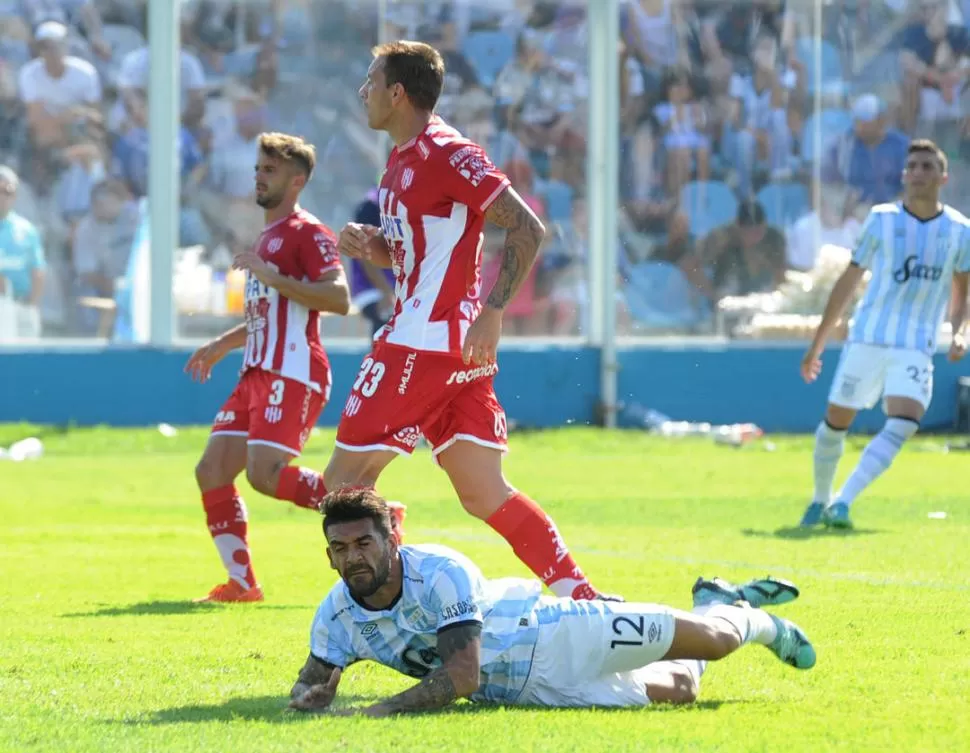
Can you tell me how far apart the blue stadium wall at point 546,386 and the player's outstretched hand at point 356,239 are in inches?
517

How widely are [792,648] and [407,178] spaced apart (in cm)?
231

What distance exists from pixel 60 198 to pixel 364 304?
4.10 m

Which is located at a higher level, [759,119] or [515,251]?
[759,119]

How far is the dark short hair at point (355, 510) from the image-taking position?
5.97 meters

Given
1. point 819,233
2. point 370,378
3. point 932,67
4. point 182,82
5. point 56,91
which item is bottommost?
point 819,233

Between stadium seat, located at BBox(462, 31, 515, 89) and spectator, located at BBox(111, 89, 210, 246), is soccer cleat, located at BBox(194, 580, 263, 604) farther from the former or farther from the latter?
stadium seat, located at BBox(462, 31, 515, 89)

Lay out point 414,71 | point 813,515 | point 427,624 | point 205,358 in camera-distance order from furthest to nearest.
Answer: point 813,515 < point 205,358 < point 414,71 < point 427,624

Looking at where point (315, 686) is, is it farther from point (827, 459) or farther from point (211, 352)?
point (827, 459)

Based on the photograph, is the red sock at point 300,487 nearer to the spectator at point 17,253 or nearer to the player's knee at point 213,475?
the player's knee at point 213,475

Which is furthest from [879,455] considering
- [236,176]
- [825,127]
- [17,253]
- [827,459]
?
[17,253]

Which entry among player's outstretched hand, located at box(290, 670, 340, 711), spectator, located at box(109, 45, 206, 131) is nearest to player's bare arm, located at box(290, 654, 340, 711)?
player's outstretched hand, located at box(290, 670, 340, 711)

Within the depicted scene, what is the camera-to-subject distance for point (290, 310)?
382 inches

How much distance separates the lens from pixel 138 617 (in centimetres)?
877

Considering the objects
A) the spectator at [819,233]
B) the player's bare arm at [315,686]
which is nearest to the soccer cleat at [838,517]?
the player's bare arm at [315,686]
